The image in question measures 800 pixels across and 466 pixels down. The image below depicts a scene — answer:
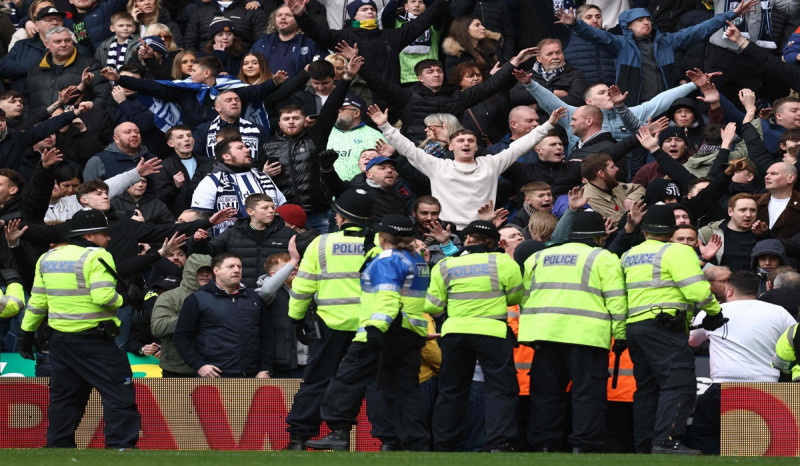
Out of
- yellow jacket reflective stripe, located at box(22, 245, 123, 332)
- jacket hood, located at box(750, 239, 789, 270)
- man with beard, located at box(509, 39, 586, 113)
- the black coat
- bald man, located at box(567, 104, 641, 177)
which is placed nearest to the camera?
yellow jacket reflective stripe, located at box(22, 245, 123, 332)

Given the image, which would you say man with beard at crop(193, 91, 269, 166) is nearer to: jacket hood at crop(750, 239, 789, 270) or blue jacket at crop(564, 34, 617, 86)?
blue jacket at crop(564, 34, 617, 86)

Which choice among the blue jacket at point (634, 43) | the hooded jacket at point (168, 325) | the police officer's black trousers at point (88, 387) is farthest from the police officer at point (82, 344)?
the blue jacket at point (634, 43)

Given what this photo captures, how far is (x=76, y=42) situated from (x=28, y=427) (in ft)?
25.9

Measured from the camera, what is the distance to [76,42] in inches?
768

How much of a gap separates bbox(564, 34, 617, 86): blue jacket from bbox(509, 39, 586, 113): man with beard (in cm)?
30

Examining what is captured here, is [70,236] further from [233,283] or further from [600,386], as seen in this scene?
[600,386]

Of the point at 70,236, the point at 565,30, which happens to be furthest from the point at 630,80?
the point at 70,236

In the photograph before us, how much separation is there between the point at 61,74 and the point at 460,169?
19.7ft

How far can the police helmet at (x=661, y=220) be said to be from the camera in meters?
11.6

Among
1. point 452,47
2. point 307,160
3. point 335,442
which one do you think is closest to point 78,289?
point 335,442

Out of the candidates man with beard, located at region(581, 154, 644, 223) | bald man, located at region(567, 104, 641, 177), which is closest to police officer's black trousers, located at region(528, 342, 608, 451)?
man with beard, located at region(581, 154, 644, 223)

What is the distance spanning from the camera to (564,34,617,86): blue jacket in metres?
18.2

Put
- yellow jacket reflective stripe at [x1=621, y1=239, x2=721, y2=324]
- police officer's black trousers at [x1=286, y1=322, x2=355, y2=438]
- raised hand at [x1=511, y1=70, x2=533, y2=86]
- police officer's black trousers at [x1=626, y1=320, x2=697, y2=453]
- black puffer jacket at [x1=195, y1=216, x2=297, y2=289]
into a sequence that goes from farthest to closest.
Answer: raised hand at [x1=511, y1=70, x2=533, y2=86], black puffer jacket at [x1=195, y1=216, x2=297, y2=289], police officer's black trousers at [x1=286, y1=322, x2=355, y2=438], yellow jacket reflective stripe at [x1=621, y1=239, x2=721, y2=324], police officer's black trousers at [x1=626, y1=320, x2=697, y2=453]

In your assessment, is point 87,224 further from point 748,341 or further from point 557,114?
point 748,341
